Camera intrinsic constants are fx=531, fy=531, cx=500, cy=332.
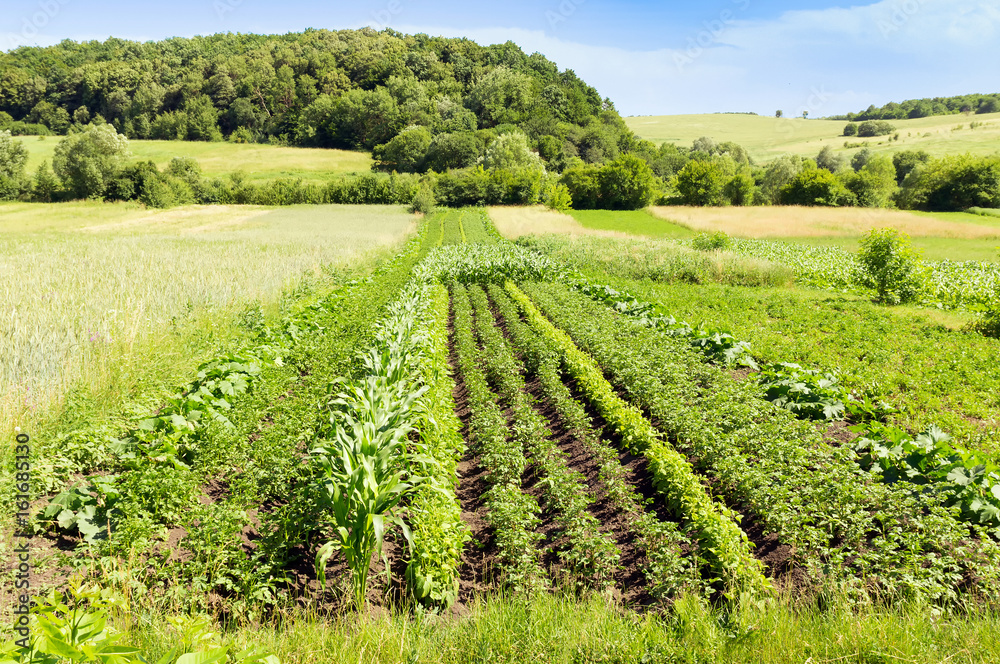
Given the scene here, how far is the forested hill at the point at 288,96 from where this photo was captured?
94.4 metres

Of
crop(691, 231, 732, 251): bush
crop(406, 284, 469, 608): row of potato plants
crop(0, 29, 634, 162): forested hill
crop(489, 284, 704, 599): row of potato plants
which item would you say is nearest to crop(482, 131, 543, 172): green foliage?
crop(0, 29, 634, 162): forested hill

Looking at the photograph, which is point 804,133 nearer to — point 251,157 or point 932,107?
point 932,107

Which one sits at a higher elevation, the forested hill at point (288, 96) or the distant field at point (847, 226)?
the forested hill at point (288, 96)

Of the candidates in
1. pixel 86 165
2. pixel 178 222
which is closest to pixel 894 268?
pixel 178 222

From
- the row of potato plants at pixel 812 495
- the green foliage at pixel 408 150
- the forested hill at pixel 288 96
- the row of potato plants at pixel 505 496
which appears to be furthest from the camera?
the forested hill at pixel 288 96

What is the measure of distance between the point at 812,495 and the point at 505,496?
304 cm

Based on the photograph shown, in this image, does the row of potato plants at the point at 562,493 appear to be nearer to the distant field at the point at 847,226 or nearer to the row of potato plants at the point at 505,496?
the row of potato plants at the point at 505,496

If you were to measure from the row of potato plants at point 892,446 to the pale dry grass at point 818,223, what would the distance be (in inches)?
1379

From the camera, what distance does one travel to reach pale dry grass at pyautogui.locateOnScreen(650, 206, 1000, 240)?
1475 inches

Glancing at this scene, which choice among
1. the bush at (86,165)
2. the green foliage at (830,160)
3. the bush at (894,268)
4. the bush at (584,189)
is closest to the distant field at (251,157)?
the bush at (86,165)

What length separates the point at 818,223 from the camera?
139ft

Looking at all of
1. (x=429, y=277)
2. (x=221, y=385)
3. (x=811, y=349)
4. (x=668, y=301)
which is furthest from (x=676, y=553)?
(x=429, y=277)

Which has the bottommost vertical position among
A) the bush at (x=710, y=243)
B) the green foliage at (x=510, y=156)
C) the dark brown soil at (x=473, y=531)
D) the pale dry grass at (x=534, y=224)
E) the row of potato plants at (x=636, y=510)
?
the dark brown soil at (x=473, y=531)

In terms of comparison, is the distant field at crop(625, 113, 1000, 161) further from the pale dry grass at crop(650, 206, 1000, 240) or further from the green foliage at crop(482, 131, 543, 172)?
the green foliage at crop(482, 131, 543, 172)
